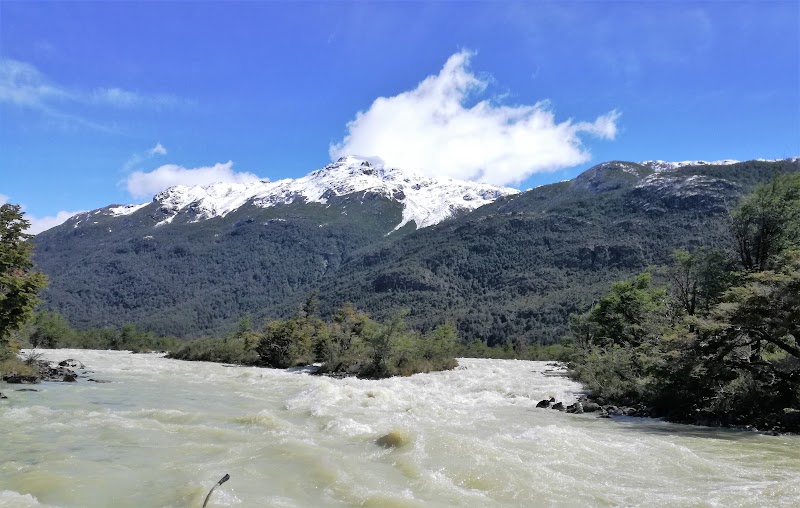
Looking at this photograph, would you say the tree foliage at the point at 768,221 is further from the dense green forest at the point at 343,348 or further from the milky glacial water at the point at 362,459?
the dense green forest at the point at 343,348

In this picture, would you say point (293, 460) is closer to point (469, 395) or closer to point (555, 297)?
point (469, 395)

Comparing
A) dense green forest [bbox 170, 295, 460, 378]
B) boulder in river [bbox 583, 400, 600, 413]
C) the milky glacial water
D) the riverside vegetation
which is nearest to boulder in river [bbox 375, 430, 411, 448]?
the milky glacial water

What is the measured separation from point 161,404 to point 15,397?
6332mm

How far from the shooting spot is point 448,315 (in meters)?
177

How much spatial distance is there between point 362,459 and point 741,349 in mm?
19520

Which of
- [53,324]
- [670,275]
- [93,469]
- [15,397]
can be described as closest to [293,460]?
[93,469]

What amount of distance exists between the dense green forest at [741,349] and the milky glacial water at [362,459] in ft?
9.03

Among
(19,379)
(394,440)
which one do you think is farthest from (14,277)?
(394,440)

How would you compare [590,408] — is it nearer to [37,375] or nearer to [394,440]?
[394,440]

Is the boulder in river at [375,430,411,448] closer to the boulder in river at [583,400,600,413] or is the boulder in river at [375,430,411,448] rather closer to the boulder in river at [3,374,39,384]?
the boulder in river at [583,400,600,413]

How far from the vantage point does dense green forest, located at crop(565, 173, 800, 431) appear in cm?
2009

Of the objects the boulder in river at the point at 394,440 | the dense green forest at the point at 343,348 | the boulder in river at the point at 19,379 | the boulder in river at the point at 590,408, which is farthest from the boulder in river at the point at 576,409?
the boulder in river at the point at 19,379

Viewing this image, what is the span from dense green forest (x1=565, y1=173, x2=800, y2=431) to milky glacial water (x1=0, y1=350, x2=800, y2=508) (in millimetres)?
2751

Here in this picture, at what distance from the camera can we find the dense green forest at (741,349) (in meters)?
20.1
